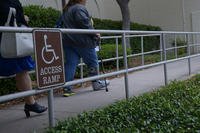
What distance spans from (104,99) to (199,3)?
16.7 meters

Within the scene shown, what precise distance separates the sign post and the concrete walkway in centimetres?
68

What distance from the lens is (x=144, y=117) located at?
5508 millimetres

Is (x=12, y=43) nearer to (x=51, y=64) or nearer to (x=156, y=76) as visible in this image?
(x=51, y=64)

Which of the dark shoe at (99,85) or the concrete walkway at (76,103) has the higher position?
the dark shoe at (99,85)

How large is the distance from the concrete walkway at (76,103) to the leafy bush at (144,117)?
465 millimetres

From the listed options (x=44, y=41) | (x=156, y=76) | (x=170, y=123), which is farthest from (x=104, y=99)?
(x=156, y=76)

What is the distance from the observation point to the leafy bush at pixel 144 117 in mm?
4934

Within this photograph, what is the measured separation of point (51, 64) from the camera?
479 cm

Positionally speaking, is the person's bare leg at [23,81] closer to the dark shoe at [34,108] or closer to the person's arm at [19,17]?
the dark shoe at [34,108]

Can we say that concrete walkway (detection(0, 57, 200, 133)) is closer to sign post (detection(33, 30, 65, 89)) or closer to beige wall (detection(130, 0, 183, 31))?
sign post (detection(33, 30, 65, 89))

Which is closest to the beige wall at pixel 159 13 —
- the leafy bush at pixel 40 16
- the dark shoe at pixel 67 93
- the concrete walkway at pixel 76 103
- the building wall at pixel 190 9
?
the building wall at pixel 190 9

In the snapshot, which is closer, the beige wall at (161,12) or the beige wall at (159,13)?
the beige wall at (161,12)

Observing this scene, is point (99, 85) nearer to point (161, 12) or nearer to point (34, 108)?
point (34, 108)

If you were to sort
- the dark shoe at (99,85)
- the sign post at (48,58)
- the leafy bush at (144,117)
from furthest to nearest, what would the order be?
the dark shoe at (99,85)
the leafy bush at (144,117)
the sign post at (48,58)
